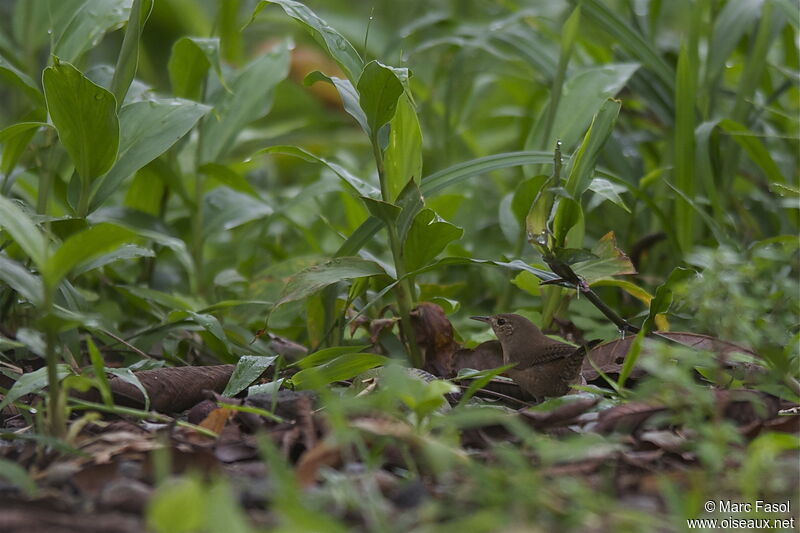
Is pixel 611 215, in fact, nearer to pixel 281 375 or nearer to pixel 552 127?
pixel 552 127

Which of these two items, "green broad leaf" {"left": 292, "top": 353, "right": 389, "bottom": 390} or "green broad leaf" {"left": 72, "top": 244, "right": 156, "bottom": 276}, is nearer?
"green broad leaf" {"left": 292, "top": 353, "right": 389, "bottom": 390}

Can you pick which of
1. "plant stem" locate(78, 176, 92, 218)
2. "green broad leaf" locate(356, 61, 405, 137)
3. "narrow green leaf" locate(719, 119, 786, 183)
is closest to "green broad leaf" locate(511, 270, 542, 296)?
"green broad leaf" locate(356, 61, 405, 137)

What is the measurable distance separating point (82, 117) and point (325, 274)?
0.55m

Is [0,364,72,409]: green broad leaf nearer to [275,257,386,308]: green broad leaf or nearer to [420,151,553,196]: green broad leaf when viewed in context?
[275,257,386,308]: green broad leaf

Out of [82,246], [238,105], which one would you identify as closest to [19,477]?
[82,246]

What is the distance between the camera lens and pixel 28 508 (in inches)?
44.4

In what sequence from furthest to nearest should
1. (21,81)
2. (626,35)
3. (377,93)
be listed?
(626,35) < (21,81) < (377,93)

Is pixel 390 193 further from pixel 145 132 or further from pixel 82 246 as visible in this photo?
pixel 82 246

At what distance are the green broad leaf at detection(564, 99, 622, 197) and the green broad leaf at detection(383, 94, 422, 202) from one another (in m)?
0.31

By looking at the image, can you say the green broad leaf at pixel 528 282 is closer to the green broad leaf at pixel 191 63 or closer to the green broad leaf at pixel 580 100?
the green broad leaf at pixel 580 100

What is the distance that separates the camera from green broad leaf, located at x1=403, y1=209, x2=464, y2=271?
1.74 metres

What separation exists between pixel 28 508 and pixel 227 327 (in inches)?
38.8

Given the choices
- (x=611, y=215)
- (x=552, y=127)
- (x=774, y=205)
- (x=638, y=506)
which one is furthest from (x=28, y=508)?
(x=774, y=205)

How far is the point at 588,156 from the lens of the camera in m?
1.74
